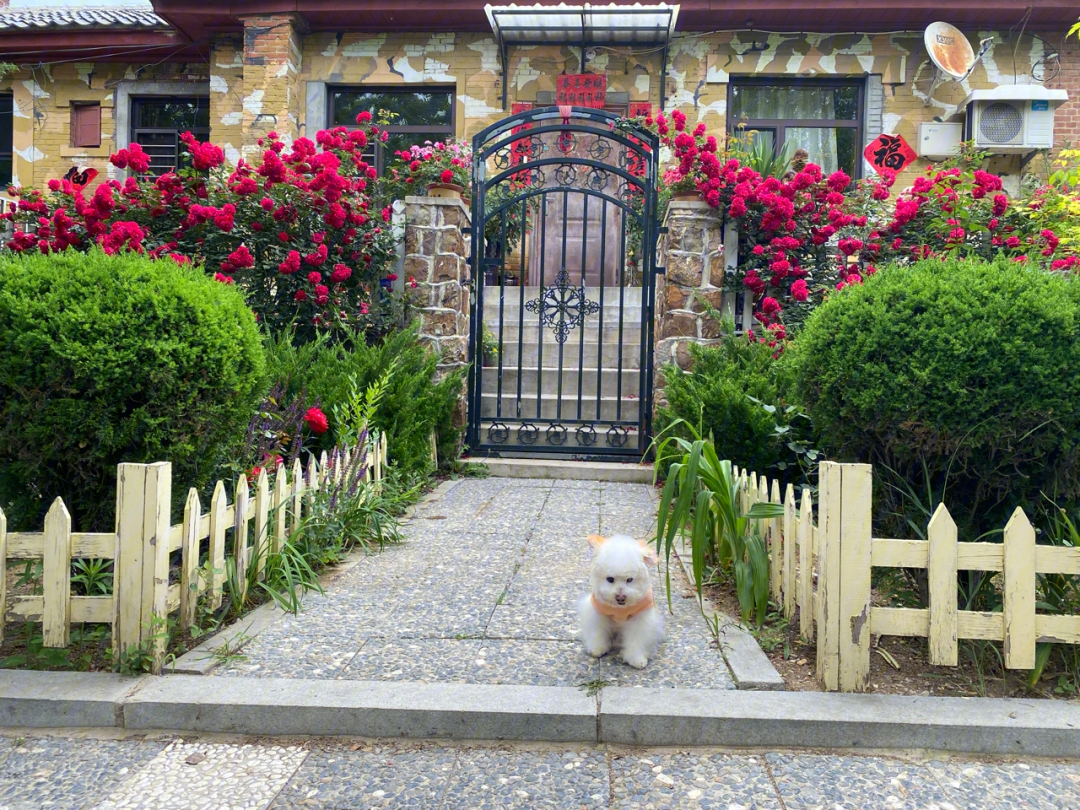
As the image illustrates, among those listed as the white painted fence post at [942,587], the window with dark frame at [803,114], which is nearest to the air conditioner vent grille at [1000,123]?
the window with dark frame at [803,114]

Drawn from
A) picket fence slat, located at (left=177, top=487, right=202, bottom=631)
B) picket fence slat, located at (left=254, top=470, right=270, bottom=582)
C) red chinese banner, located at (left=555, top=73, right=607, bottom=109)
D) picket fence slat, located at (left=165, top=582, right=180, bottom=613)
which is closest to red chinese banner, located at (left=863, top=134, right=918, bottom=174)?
red chinese banner, located at (left=555, top=73, right=607, bottom=109)

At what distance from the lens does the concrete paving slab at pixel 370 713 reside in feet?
8.07

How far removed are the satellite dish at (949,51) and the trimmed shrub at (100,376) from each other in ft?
34.1

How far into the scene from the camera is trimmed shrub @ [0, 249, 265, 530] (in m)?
2.88

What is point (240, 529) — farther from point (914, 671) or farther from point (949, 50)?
point (949, 50)

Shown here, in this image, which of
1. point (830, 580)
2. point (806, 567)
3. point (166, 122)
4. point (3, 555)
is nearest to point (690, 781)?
point (830, 580)

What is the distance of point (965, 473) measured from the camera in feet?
9.79

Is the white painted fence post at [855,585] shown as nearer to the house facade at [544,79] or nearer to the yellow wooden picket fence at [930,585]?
the yellow wooden picket fence at [930,585]

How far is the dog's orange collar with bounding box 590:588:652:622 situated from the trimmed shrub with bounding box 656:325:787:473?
1.90 m

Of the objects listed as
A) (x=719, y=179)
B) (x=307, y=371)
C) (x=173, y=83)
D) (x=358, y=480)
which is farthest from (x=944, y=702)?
(x=173, y=83)

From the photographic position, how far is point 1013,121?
10.4 m

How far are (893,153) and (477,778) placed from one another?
11.0m

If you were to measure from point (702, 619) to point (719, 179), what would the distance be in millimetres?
4248

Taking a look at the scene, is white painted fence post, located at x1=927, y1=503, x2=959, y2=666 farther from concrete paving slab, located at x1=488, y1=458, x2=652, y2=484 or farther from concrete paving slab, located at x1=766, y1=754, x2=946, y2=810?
concrete paving slab, located at x1=488, y1=458, x2=652, y2=484
